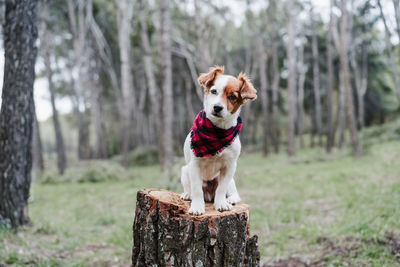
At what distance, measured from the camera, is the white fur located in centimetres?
307

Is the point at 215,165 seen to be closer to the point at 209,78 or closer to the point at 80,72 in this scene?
the point at 209,78

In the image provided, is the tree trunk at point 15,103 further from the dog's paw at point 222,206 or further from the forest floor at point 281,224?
the dog's paw at point 222,206

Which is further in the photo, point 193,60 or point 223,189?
point 193,60

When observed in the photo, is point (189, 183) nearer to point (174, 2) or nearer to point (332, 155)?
point (332, 155)

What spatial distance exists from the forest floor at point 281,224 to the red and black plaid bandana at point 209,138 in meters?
2.98

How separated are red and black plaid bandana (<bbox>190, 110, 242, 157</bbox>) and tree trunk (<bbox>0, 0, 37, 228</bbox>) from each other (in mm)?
4424

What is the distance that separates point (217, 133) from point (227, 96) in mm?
362

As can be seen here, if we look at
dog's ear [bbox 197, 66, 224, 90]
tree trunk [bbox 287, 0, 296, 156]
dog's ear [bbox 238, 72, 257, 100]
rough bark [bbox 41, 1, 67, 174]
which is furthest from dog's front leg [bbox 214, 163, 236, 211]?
tree trunk [bbox 287, 0, 296, 156]

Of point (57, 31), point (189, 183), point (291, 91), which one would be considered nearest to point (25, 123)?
point (189, 183)

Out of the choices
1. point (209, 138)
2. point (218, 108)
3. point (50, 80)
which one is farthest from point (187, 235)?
point (50, 80)

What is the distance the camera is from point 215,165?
11.1 ft

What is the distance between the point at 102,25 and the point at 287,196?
2250 cm

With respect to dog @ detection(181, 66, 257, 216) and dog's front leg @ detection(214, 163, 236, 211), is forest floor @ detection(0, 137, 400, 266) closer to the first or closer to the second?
dog's front leg @ detection(214, 163, 236, 211)

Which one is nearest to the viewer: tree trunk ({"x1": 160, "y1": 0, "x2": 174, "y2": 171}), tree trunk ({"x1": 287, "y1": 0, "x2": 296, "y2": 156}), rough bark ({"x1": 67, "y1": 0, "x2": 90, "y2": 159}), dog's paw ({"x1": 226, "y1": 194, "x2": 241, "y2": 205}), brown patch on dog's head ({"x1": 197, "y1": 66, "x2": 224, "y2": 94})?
brown patch on dog's head ({"x1": 197, "y1": 66, "x2": 224, "y2": 94})
